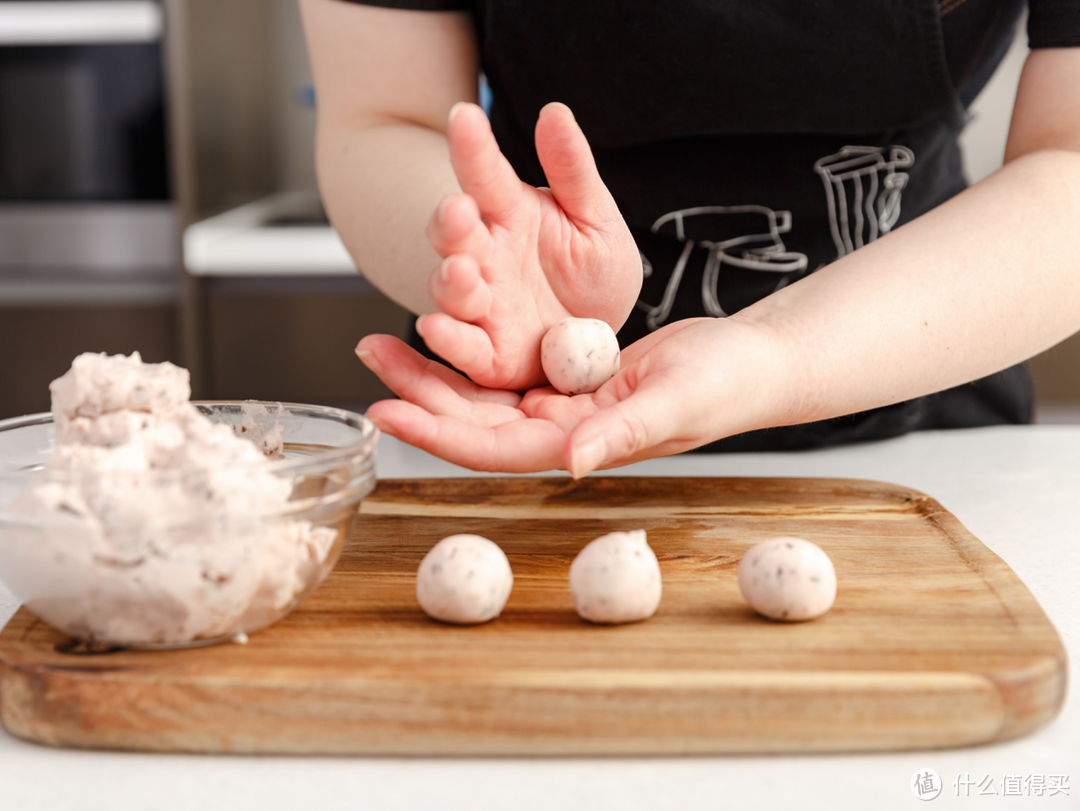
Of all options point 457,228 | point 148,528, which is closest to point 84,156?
point 457,228

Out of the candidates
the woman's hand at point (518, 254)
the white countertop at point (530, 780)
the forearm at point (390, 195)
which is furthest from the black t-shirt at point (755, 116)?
the white countertop at point (530, 780)

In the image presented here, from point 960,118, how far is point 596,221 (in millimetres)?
666

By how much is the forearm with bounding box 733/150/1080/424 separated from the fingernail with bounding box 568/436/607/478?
0.85 ft

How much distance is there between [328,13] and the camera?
121cm

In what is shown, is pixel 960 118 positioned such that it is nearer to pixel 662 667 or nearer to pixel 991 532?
pixel 991 532

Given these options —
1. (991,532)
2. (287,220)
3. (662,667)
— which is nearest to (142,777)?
(662,667)

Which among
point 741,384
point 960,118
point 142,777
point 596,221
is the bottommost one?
point 142,777

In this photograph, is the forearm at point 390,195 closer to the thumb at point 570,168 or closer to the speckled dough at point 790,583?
the thumb at point 570,168

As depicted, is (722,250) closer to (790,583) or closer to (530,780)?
(790,583)

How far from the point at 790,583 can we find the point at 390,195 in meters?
0.66

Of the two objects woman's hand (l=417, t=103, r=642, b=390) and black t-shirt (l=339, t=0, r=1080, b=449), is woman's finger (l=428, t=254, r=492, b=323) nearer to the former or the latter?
woman's hand (l=417, t=103, r=642, b=390)

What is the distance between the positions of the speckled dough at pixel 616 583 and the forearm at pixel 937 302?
0.27 m

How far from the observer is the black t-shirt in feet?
3.84

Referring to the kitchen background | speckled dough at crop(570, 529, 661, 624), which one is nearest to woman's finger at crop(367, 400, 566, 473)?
speckled dough at crop(570, 529, 661, 624)
